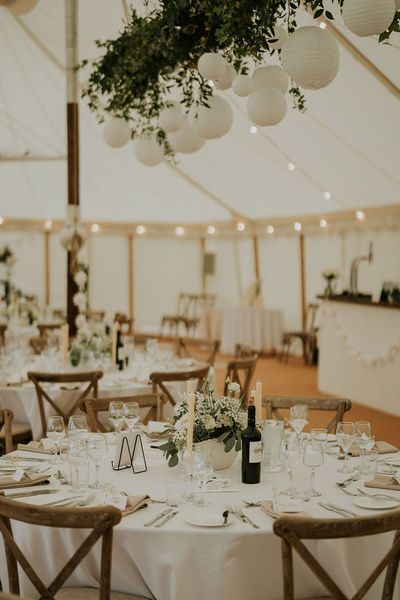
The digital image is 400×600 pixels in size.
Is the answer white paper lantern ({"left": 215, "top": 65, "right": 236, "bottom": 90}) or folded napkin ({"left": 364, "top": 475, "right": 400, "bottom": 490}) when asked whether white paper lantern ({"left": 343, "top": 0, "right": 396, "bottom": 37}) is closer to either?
white paper lantern ({"left": 215, "top": 65, "right": 236, "bottom": 90})

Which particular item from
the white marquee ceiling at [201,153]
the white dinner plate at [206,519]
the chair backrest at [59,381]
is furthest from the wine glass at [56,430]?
the white marquee ceiling at [201,153]

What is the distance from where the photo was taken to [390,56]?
22.3 feet

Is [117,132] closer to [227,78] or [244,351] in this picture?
[227,78]

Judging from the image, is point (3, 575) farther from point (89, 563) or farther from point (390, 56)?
point (390, 56)

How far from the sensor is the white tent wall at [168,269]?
1377 centimetres

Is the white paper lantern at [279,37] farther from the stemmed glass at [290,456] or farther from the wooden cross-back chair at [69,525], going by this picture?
the wooden cross-back chair at [69,525]

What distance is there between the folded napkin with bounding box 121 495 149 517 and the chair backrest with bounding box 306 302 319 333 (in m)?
9.97

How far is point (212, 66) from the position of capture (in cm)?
425

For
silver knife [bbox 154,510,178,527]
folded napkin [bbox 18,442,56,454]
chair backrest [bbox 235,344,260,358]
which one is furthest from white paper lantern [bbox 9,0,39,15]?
silver knife [bbox 154,510,178,527]

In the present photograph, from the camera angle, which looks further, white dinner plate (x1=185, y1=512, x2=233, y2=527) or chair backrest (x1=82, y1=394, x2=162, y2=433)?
chair backrest (x1=82, y1=394, x2=162, y2=433)

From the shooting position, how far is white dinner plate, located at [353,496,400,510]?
110 inches

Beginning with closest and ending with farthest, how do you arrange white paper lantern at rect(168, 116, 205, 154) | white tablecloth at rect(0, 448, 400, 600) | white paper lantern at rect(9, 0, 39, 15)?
white tablecloth at rect(0, 448, 400, 600), white paper lantern at rect(168, 116, 205, 154), white paper lantern at rect(9, 0, 39, 15)

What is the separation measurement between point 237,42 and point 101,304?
12.0m

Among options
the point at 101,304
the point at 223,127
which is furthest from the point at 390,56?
the point at 101,304
